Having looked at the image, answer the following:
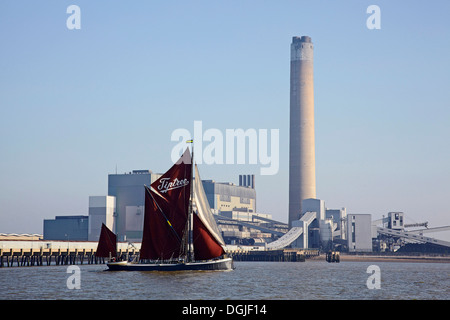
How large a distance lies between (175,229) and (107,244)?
16.3 meters

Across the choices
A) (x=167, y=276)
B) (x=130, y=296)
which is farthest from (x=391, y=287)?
(x=130, y=296)

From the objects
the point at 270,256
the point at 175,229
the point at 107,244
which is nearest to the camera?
the point at 175,229

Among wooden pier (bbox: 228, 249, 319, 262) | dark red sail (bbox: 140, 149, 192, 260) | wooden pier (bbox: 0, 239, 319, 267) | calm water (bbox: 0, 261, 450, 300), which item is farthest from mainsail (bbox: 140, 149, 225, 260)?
wooden pier (bbox: 228, 249, 319, 262)

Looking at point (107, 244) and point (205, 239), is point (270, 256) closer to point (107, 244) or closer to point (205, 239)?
point (107, 244)

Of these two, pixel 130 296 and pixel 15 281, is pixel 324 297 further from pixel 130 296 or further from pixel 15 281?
pixel 15 281

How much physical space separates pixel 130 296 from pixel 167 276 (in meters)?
25.6

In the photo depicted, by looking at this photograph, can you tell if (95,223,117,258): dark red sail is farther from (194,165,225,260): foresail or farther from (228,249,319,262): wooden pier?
(228,249,319,262): wooden pier

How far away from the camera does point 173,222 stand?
92.8 metres

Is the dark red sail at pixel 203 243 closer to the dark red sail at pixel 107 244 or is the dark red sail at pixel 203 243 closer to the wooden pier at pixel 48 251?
the dark red sail at pixel 107 244

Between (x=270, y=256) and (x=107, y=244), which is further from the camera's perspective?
(x=270, y=256)

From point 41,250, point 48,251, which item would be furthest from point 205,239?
point 48,251

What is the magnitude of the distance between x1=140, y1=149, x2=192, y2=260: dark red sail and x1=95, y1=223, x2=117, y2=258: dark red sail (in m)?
12.3

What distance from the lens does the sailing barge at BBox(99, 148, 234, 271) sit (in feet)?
303
